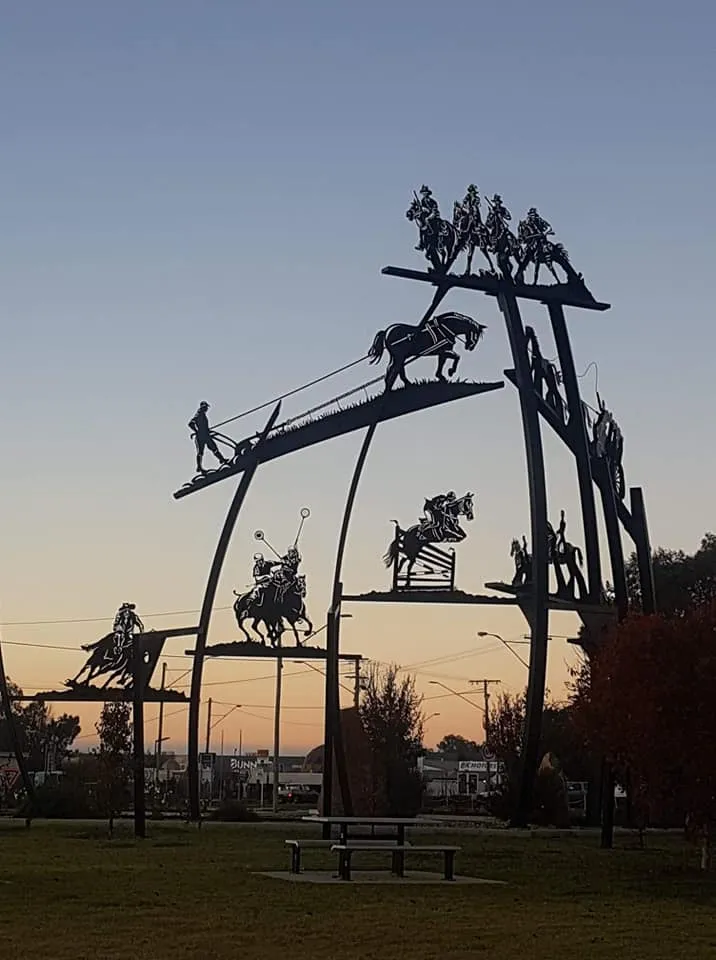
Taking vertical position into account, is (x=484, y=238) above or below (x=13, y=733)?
above

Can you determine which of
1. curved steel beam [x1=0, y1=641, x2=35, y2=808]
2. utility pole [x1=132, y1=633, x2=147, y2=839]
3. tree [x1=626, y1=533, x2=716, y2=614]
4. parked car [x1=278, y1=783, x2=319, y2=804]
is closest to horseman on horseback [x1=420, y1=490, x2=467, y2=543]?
utility pole [x1=132, y1=633, x2=147, y2=839]

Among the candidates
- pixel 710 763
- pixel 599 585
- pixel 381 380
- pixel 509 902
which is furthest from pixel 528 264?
pixel 509 902

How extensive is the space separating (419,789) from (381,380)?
41.3 feet

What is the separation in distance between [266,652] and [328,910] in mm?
19333

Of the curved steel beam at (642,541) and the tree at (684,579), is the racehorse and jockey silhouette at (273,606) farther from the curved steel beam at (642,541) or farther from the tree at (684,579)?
the tree at (684,579)

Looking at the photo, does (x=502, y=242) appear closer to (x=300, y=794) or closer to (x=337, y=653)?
(x=337, y=653)

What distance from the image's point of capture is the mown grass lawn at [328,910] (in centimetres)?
1200

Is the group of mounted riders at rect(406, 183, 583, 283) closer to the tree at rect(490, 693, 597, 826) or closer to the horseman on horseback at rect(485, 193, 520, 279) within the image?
the horseman on horseback at rect(485, 193, 520, 279)

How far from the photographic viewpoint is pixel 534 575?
28.6m

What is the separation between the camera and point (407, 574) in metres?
31.6

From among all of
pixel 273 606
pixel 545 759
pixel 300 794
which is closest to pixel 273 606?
pixel 273 606

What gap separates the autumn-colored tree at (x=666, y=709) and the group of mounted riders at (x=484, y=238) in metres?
10.2

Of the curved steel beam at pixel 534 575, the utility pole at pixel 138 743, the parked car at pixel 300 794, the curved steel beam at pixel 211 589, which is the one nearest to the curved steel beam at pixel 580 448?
the curved steel beam at pixel 534 575

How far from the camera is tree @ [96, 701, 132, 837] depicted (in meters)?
29.7
